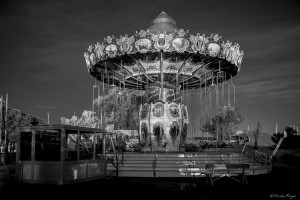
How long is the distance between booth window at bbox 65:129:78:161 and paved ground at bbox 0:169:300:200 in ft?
3.50

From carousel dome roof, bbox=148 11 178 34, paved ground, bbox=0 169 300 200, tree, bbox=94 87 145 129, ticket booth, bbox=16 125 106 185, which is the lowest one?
paved ground, bbox=0 169 300 200

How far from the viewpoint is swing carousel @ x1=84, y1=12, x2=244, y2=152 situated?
63.2 feet

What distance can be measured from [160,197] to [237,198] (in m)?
2.09

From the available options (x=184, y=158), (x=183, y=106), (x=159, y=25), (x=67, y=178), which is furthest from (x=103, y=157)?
(x=159, y=25)

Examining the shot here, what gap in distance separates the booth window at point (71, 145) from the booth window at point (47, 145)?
0.39 metres

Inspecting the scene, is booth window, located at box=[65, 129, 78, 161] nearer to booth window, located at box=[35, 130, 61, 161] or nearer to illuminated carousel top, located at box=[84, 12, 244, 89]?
booth window, located at box=[35, 130, 61, 161]

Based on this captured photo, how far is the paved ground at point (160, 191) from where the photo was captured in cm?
975

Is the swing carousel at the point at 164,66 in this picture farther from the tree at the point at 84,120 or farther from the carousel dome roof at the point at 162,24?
the tree at the point at 84,120

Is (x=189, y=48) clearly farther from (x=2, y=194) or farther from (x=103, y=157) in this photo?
(x=2, y=194)

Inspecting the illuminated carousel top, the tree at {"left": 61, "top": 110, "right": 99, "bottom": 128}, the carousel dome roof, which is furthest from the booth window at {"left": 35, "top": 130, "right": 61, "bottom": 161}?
the tree at {"left": 61, "top": 110, "right": 99, "bottom": 128}

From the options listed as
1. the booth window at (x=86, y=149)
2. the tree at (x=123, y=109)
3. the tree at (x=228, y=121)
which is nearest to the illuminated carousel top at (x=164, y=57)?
the booth window at (x=86, y=149)

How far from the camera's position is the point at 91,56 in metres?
21.8

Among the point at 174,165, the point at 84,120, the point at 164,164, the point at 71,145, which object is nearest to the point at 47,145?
the point at 71,145

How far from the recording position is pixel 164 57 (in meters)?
20.9
